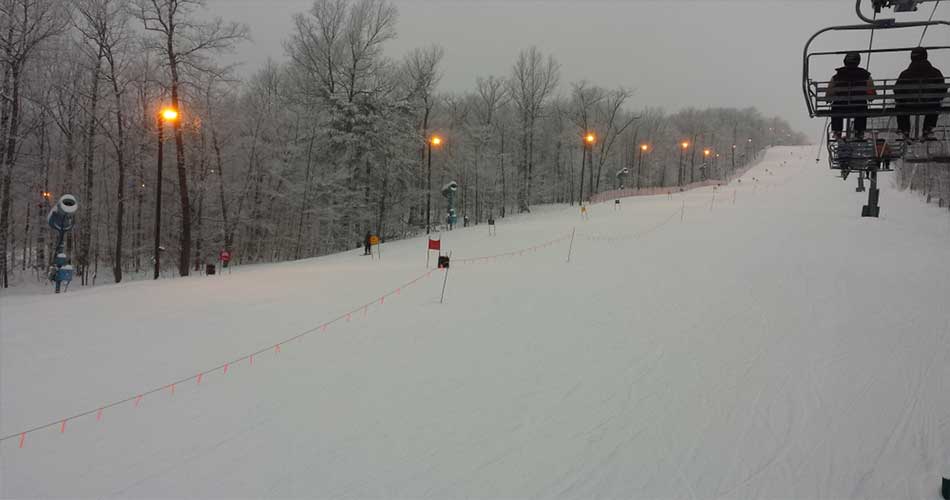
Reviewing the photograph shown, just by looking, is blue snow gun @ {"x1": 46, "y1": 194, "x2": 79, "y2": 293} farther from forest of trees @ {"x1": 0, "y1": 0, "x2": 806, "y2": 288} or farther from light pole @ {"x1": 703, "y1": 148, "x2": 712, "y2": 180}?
light pole @ {"x1": 703, "y1": 148, "x2": 712, "y2": 180}

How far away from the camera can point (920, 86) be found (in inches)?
182

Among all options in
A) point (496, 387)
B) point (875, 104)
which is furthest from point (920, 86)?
point (496, 387)

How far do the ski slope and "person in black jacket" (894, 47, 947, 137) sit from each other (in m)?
3.85

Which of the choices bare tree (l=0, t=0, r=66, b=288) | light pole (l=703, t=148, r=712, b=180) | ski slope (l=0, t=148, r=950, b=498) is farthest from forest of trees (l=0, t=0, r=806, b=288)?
light pole (l=703, t=148, r=712, b=180)

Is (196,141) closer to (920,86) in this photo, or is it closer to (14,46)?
(14,46)

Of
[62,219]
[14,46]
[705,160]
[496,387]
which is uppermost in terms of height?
[705,160]

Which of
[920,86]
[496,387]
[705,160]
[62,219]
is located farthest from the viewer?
[705,160]

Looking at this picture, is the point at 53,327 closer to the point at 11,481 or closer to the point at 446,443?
the point at 11,481

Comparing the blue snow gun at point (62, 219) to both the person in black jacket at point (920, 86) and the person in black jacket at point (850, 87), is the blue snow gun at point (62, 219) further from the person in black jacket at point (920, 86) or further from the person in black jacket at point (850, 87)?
the person in black jacket at point (920, 86)

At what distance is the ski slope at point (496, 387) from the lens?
18.4ft

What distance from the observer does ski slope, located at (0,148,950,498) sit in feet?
18.4

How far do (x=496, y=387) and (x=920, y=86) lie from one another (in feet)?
19.8

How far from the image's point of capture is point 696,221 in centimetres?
3059

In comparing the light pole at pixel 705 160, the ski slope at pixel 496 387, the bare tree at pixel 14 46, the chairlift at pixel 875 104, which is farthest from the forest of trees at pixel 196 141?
the light pole at pixel 705 160
